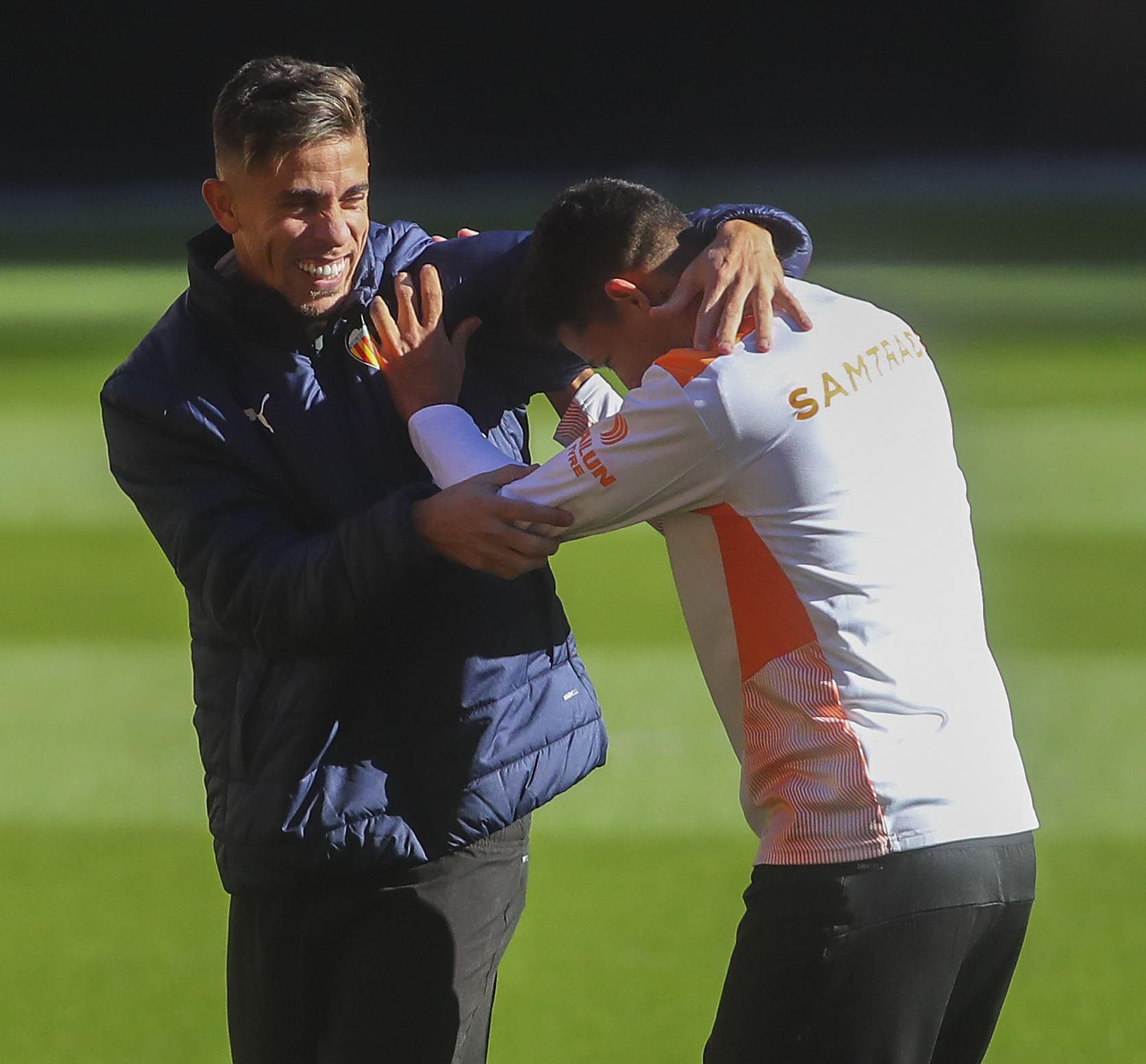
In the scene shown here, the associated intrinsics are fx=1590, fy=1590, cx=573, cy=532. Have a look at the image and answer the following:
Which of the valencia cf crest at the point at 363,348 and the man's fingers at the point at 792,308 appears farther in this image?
the valencia cf crest at the point at 363,348

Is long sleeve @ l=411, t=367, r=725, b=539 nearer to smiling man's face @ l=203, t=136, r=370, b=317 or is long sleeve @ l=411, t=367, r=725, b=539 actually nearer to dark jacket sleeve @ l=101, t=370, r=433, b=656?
dark jacket sleeve @ l=101, t=370, r=433, b=656

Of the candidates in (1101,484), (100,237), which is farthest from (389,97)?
(1101,484)

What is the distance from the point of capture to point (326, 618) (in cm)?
252

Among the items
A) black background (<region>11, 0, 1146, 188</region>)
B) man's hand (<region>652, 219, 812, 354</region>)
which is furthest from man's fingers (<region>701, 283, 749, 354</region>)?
black background (<region>11, 0, 1146, 188</region>)

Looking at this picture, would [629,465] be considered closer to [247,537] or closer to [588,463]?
[588,463]

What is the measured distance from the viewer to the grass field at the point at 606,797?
154 inches

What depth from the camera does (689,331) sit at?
2617mm

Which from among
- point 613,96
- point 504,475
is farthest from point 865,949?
point 613,96

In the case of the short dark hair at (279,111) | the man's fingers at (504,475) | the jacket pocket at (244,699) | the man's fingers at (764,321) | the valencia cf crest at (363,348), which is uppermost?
the short dark hair at (279,111)

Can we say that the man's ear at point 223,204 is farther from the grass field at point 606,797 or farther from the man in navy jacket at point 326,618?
the grass field at point 606,797

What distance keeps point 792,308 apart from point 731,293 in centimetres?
11

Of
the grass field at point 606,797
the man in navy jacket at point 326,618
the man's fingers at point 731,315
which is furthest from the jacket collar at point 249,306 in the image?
the grass field at point 606,797

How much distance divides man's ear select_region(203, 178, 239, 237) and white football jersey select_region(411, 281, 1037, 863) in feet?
1.94

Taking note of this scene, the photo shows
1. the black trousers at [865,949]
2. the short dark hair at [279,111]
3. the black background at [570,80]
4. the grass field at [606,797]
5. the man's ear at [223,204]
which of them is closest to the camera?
the black trousers at [865,949]
